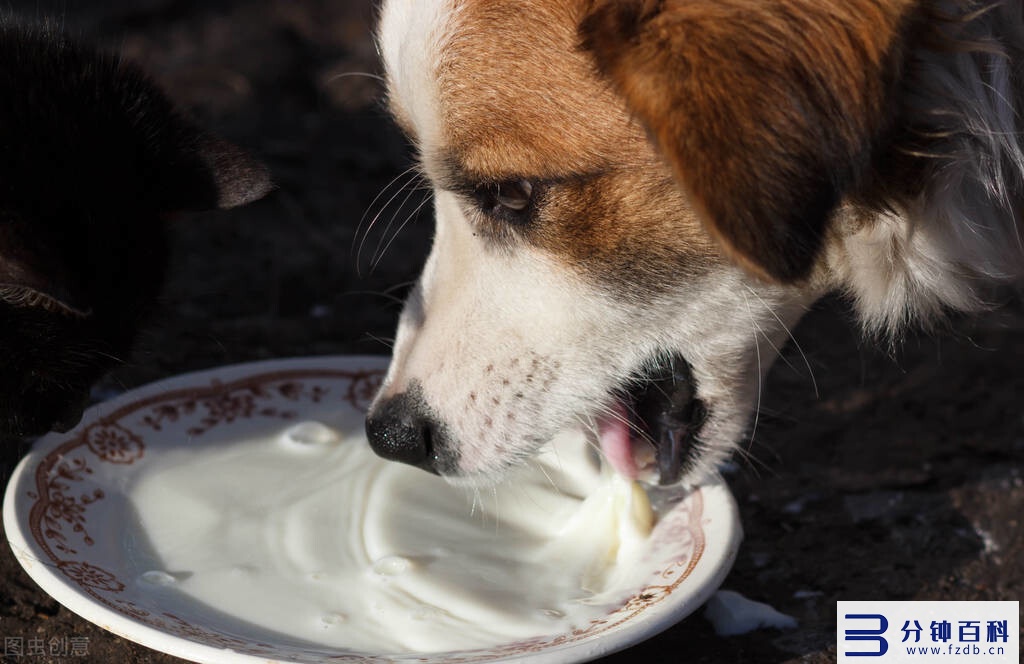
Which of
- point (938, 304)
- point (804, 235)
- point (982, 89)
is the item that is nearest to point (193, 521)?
point (804, 235)

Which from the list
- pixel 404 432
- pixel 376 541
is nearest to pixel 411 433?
pixel 404 432

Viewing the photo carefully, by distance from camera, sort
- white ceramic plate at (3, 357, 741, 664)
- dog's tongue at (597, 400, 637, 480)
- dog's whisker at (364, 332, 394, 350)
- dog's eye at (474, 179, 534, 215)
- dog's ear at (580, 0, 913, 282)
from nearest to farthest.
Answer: dog's ear at (580, 0, 913, 282) → white ceramic plate at (3, 357, 741, 664) → dog's eye at (474, 179, 534, 215) → dog's tongue at (597, 400, 637, 480) → dog's whisker at (364, 332, 394, 350)

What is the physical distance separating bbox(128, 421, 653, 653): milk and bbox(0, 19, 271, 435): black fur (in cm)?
30

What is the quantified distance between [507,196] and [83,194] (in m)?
0.78

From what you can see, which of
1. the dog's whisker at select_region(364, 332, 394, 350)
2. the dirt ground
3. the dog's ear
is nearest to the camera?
the dog's ear

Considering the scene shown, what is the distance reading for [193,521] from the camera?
7.72ft

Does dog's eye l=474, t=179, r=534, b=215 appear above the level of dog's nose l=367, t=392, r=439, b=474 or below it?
above

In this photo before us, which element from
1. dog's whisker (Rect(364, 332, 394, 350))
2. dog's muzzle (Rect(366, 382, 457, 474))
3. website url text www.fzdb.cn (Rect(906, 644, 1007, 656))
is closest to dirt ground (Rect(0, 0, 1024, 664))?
dog's whisker (Rect(364, 332, 394, 350))

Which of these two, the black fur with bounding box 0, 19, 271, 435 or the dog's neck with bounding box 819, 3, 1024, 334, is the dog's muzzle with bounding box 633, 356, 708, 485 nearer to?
the dog's neck with bounding box 819, 3, 1024, 334

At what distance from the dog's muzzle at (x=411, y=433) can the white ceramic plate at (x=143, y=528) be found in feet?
1.35

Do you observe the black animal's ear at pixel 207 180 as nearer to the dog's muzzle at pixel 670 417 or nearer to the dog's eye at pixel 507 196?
the dog's eye at pixel 507 196

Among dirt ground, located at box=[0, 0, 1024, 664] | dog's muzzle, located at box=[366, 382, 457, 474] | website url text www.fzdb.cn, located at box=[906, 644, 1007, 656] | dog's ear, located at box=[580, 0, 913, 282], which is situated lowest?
dirt ground, located at box=[0, 0, 1024, 664]

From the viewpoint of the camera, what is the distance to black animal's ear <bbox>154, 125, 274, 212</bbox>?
2.39 metres

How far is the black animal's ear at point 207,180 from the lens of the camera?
2.39m
